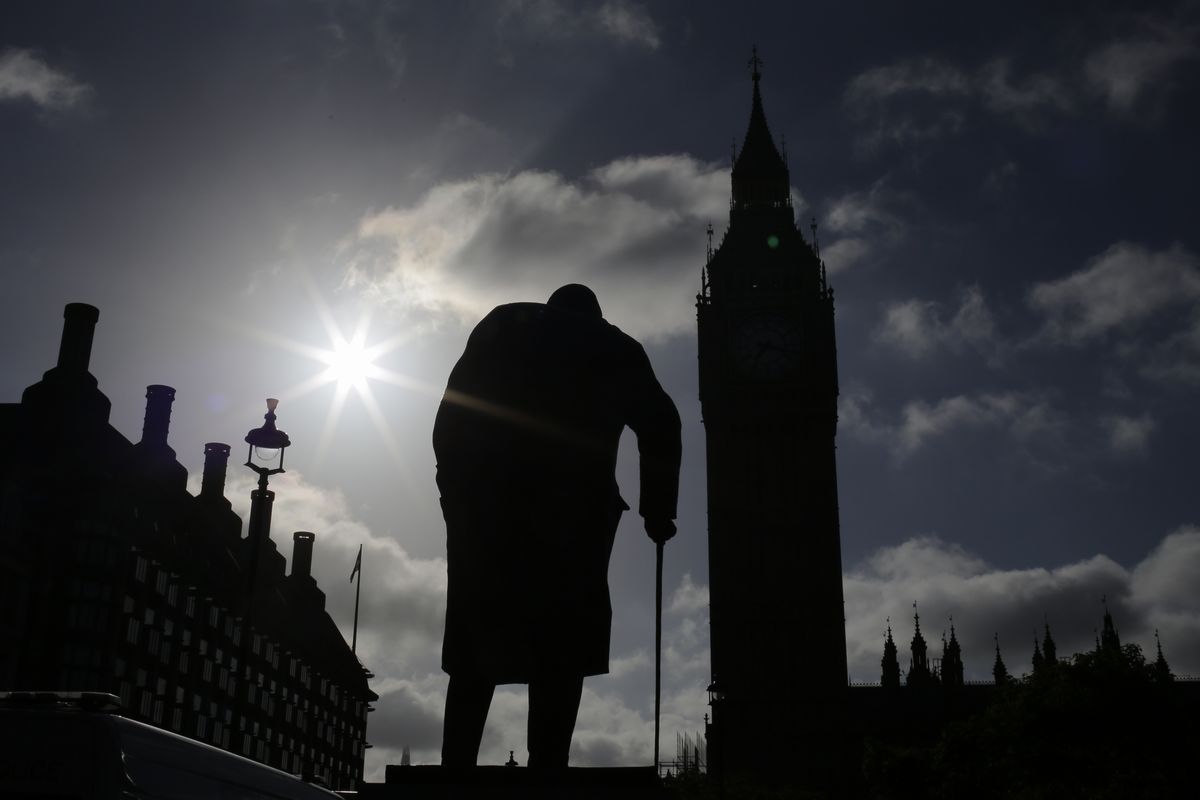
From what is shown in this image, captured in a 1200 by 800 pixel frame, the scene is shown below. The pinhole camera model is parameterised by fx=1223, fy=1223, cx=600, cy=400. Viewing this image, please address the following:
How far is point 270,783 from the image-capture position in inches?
338

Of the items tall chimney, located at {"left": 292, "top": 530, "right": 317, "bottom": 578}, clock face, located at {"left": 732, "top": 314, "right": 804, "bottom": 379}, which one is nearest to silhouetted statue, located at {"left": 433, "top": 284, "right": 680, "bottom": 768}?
clock face, located at {"left": 732, "top": 314, "right": 804, "bottom": 379}

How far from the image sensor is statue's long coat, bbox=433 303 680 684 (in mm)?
6793

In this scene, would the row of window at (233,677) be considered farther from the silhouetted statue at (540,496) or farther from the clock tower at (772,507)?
the silhouetted statue at (540,496)

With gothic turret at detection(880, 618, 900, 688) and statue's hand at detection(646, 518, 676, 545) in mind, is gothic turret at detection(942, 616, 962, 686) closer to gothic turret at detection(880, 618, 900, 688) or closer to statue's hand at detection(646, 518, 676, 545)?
gothic turret at detection(880, 618, 900, 688)

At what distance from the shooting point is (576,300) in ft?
25.0

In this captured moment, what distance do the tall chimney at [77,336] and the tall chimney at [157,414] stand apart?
4640 mm

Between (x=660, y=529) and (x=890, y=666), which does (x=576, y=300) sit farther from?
(x=890, y=666)

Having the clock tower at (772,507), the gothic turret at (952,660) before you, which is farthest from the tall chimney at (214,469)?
the gothic turret at (952,660)

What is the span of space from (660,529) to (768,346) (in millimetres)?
78966

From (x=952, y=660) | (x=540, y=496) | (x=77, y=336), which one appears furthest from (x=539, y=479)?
(x=952, y=660)

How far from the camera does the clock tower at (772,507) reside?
266 ft

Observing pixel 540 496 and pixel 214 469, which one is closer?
pixel 540 496

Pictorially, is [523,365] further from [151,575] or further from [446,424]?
[151,575]

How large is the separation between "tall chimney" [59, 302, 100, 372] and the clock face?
4159 centimetres
